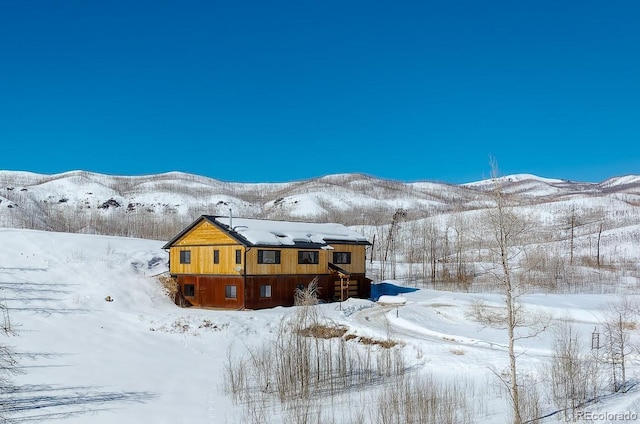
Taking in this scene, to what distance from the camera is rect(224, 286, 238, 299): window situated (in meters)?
36.5

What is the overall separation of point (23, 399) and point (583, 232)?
104m

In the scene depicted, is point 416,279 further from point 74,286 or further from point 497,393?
point 497,393

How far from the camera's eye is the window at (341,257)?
42.1m

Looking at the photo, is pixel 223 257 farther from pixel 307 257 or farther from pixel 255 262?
pixel 307 257

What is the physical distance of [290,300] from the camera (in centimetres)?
3794

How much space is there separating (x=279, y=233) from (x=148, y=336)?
13.2 metres

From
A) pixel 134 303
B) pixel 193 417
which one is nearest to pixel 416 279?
pixel 134 303

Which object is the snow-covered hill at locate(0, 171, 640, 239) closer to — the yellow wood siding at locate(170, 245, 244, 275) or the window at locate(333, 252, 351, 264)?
the yellow wood siding at locate(170, 245, 244, 275)

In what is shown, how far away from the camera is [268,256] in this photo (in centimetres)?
3712

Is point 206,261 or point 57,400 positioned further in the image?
point 206,261

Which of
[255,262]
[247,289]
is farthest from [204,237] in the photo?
[247,289]

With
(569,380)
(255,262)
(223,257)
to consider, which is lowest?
(569,380)

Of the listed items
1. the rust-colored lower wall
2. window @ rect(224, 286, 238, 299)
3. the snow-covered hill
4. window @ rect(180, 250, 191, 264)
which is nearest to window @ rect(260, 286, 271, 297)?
the rust-colored lower wall

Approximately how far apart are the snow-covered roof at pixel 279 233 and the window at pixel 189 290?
3.52 m
